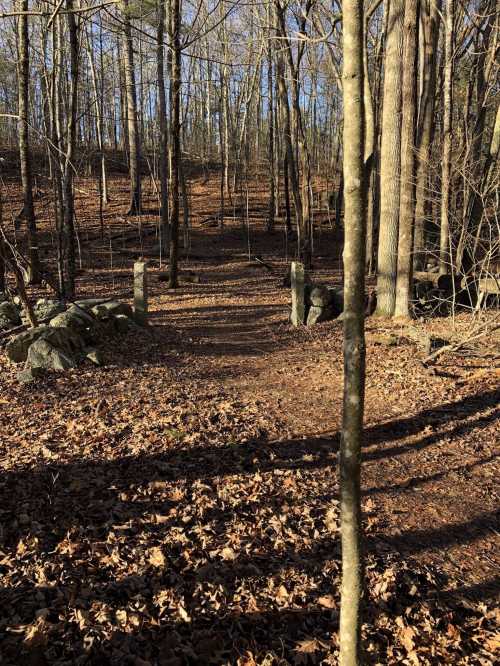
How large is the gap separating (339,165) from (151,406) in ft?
85.4

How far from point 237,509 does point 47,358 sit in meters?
4.15

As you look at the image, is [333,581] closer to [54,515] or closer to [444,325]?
[54,515]

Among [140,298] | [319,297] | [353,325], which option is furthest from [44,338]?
[353,325]

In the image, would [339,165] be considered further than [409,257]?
Yes

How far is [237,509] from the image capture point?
4480 mm

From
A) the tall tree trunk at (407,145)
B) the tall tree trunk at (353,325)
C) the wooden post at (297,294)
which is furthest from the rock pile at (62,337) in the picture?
the tall tree trunk at (353,325)

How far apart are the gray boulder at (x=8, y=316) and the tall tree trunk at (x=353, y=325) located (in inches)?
313

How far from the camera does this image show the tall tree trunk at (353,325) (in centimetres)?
194

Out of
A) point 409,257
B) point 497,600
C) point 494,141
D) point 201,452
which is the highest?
point 494,141

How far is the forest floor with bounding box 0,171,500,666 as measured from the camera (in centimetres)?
320

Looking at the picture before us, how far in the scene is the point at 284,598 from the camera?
3510mm

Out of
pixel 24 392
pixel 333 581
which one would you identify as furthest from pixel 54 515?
pixel 24 392

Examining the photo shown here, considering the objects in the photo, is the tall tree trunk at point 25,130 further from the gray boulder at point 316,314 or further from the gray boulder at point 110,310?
the gray boulder at point 316,314

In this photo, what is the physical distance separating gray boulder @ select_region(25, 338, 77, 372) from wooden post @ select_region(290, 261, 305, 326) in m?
4.77
